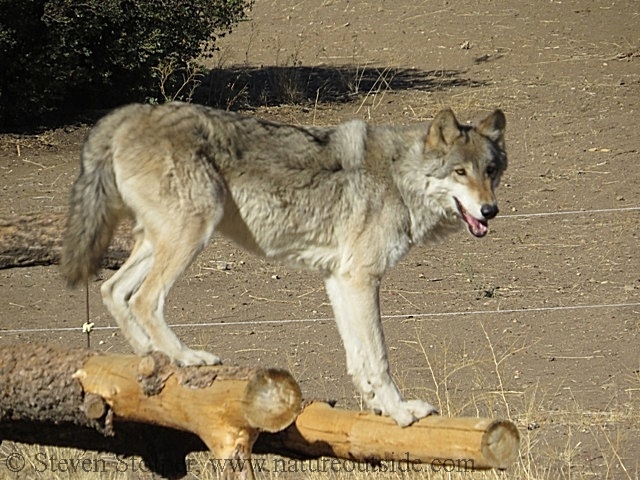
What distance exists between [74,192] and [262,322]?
4900 mm

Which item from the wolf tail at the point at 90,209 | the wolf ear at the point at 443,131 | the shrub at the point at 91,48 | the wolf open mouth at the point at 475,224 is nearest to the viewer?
the wolf tail at the point at 90,209

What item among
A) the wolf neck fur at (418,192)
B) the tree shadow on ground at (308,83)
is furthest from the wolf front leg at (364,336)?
the tree shadow on ground at (308,83)

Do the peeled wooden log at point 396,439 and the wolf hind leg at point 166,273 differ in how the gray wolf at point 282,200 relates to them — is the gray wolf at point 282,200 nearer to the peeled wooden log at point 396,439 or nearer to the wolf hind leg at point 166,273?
the wolf hind leg at point 166,273

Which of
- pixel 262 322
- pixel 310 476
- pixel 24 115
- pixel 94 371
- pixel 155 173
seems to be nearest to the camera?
pixel 94 371

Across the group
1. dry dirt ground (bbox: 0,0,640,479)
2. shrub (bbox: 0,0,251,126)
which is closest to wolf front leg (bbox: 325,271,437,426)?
dry dirt ground (bbox: 0,0,640,479)

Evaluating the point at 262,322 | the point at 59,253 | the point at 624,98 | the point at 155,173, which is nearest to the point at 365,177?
the point at 155,173

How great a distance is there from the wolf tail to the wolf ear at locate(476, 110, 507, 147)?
2.17m

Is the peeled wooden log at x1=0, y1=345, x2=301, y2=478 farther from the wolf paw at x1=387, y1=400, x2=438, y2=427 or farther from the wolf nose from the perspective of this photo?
the wolf nose

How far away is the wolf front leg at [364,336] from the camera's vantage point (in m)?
6.20

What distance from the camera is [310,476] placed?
728 centimetres

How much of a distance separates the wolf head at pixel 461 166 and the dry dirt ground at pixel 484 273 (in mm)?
1339

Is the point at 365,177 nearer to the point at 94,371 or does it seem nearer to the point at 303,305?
the point at 94,371

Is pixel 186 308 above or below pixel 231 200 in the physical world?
below

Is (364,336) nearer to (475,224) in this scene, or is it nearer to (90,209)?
(475,224)
